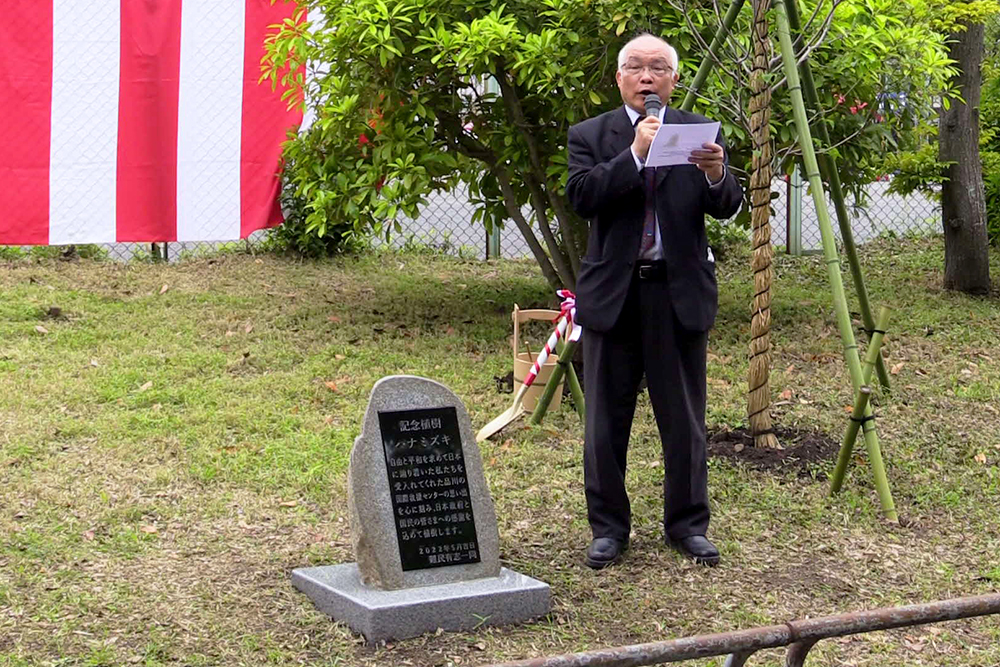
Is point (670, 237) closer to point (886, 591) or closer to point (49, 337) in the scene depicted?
point (886, 591)

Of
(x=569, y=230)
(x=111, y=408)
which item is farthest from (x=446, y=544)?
(x=569, y=230)

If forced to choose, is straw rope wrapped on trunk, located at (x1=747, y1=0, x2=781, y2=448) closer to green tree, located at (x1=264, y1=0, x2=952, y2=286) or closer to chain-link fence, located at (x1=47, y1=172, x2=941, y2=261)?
green tree, located at (x1=264, y1=0, x2=952, y2=286)

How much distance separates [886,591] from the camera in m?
4.92

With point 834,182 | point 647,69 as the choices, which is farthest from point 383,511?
point 834,182

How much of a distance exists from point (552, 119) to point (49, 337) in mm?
3632

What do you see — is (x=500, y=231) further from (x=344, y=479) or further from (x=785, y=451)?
(x=344, y=479)

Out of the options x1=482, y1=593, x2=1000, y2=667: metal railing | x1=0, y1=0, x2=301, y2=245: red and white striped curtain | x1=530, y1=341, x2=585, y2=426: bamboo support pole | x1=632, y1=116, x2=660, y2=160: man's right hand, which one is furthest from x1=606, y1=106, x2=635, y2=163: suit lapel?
x1=0, y1=0, x2=301, y2=245: red and white striped curtain

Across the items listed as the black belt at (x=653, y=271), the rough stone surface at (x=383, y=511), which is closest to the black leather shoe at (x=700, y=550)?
the rough stone surface at (x=383, y=511)

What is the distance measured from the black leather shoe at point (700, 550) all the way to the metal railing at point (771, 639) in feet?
7.13

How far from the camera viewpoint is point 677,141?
15.0 feet

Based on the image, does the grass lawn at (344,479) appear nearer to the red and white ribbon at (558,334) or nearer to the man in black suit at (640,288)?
the red and white ribbon at (558,334)

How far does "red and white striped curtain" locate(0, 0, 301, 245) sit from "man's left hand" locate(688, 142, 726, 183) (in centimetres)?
629

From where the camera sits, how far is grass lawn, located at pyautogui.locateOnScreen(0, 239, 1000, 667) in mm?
4492

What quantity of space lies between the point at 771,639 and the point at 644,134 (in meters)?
2.39
